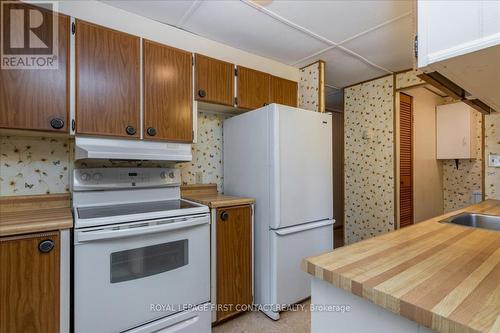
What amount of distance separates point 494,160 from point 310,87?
6.08ft

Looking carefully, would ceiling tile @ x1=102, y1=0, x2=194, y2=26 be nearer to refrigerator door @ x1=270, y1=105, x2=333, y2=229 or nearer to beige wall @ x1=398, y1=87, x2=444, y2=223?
refrigerator door @ x1=270, y1=105, x2=333, y2=229

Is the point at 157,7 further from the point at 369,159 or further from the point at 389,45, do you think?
the point at 369,159

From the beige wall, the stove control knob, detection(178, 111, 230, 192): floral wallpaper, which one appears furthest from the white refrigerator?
the beige wall

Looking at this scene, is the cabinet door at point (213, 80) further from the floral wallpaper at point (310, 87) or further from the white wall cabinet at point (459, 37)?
the white wall cabinet at point (459, 37)

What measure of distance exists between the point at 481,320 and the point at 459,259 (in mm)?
406

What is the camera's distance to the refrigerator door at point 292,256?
6.44 feet

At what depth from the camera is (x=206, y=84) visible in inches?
80.0

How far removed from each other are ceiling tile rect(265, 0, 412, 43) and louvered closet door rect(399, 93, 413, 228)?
1.48 m

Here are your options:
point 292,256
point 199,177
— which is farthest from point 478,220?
point 199,177

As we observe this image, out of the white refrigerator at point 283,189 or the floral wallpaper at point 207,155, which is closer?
the white refrigerator at point 283,189

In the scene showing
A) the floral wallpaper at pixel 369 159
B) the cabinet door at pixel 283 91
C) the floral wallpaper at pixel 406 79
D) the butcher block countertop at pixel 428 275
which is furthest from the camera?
the floral wallpaper at pixel 369 159

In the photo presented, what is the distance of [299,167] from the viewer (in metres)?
2.09

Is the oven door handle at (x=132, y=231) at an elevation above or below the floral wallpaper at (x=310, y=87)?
below

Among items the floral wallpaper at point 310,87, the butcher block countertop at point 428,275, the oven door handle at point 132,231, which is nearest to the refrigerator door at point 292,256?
the oven door handle at point 132,231
